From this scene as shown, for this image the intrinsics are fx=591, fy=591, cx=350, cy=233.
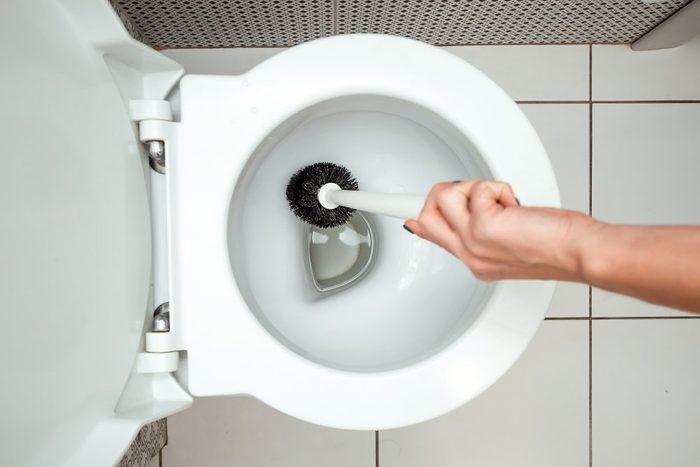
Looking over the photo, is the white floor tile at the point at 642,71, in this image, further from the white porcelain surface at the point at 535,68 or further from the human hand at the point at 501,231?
the human hand at the point at 501,231

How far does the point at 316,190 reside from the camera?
2.36 ft

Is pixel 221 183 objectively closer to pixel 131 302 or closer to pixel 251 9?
pixel 131 302

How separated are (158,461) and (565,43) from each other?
3.28 ft

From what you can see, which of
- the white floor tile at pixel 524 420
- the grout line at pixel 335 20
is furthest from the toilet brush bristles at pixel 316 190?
the white floor tile at pixel 524 420

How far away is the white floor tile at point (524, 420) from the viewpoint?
3.37ft

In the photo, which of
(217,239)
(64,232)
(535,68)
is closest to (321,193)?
(217,239)

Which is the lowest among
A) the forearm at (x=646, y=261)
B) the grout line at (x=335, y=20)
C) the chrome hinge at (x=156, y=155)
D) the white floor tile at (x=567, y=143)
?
the forearm at (x=646, y=261)

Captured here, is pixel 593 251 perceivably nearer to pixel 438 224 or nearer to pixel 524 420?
pixel 438 224

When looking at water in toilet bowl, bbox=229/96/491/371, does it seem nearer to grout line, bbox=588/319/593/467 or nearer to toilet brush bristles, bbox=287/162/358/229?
toilet brush bristles, bbox=287/162/358/229

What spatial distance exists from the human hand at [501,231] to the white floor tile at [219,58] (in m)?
0.69

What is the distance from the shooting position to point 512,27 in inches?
36.8

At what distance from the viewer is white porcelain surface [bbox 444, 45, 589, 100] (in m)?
1.01

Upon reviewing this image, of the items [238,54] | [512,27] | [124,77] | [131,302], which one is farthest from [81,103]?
[512,27]

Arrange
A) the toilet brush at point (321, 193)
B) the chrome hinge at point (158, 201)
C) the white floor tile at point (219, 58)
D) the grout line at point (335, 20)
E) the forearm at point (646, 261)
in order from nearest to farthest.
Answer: the forearm at point (646, 261) < the chrome hinge at point (158, 201) < the toilet brush at point (321, 193) < the grout line at point (335, 20) < the white floor tile at point (219, 58)
